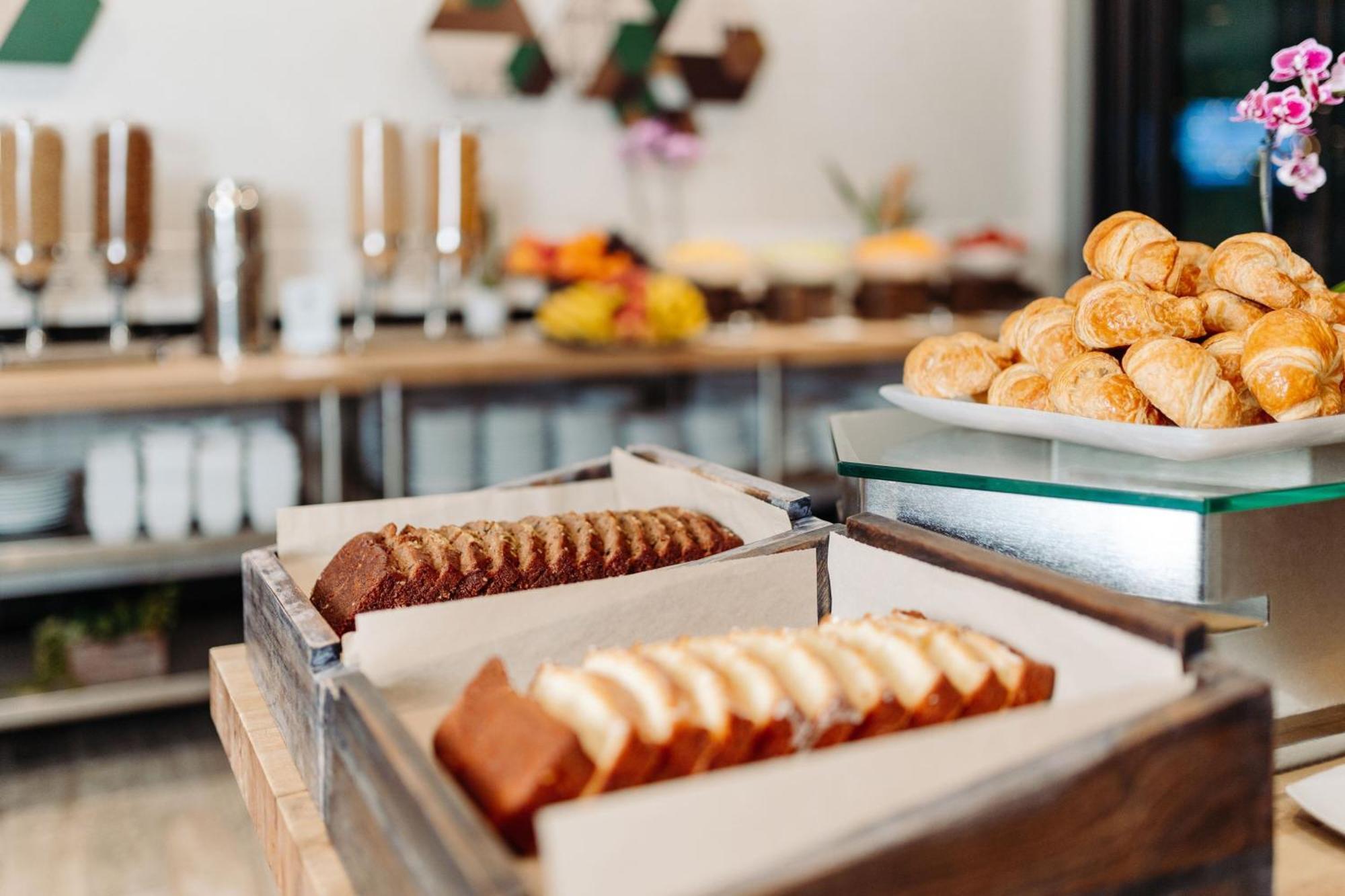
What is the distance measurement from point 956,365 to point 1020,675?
53 cm

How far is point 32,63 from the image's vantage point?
3.37 meters

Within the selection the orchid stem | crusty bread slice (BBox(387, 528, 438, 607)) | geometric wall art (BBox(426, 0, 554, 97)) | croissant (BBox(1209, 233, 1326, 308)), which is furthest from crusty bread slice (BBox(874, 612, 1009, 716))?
geometric wall art (BBox(426, 0, 554, 97))

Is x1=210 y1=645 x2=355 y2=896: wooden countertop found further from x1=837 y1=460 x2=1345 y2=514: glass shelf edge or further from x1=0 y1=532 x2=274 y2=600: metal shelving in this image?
x1=0 y1=532 x2=274 y2=600: metal shelving

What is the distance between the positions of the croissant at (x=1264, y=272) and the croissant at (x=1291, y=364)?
79mm

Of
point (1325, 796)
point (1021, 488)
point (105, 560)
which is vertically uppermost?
point (1021, 488)

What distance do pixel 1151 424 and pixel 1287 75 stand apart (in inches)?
20.9

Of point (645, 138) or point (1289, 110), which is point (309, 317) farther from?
point (1289, 110)

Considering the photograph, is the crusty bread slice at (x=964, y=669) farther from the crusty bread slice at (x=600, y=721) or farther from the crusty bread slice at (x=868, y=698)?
the crusty bread slice at (x=600, y=721)

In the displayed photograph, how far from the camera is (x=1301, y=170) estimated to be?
4.68 ft

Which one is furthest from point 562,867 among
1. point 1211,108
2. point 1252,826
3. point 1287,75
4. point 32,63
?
point 1211,108

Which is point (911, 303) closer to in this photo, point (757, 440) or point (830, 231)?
point (830, 231)

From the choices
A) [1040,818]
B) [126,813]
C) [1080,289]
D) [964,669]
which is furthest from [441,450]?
[1040,818]

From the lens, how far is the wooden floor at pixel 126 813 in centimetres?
246

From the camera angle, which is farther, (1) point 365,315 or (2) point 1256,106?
(1) point 365,315
